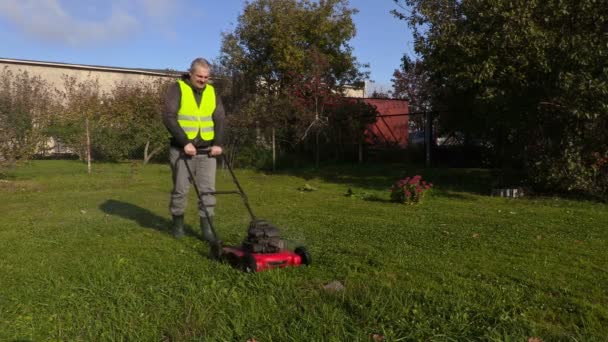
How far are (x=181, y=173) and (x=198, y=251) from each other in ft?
3.08

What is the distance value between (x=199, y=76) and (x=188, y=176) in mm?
1056

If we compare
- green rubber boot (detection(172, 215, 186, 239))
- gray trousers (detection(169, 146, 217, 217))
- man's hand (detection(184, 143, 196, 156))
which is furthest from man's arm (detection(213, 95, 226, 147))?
green rubber boot (detection(172, 215, 186, 239))

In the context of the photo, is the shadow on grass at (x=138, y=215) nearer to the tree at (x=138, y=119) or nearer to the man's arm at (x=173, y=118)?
the man's arm at (x=173, y=118)

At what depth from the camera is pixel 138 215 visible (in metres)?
7.90

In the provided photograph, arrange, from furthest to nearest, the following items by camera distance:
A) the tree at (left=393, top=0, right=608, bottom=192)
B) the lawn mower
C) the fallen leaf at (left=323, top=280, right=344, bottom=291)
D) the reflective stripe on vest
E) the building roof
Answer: the building roof → the tree at (left=393, top=0, right=608, bottom=192) → the reflective stripe on vest → the lawn mower → the fallen leaf at (left=323, top=280, right=344, bottom=291)

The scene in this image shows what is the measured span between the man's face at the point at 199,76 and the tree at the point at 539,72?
561 centimetres

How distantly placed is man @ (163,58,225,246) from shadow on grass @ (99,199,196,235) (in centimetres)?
58

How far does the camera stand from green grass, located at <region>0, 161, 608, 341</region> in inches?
133

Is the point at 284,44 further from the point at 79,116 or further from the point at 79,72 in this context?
the point at 79,72

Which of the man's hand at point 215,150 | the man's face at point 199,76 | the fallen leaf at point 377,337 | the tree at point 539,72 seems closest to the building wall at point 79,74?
the tree at point 539,72

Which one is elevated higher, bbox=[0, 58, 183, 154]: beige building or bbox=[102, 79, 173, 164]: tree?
bbox=[0, 58, 183, 154]: beige building

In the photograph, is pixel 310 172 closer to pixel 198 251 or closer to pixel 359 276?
pixel 198 251

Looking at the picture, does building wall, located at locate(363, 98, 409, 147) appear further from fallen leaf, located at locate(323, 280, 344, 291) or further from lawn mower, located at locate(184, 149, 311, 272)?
fallen leaf, located at locate(323, 280, 344, 291)

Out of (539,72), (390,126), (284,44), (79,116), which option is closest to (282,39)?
(284,44)
